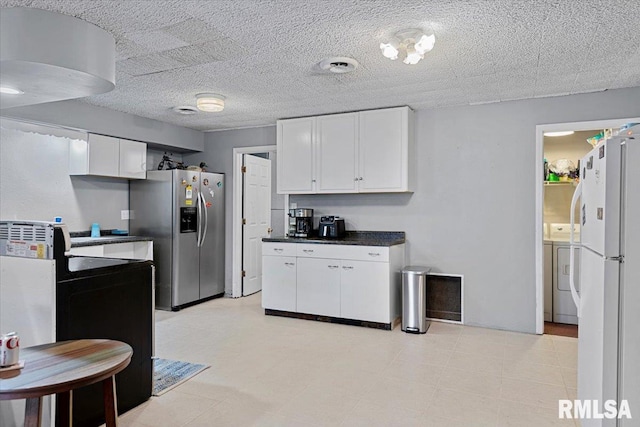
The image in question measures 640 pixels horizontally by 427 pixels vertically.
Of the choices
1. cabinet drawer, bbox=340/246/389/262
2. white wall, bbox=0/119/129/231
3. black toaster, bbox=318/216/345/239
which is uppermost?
white wall, bbox=0/119/129/231

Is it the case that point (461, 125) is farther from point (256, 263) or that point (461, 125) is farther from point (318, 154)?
point (256, 263)

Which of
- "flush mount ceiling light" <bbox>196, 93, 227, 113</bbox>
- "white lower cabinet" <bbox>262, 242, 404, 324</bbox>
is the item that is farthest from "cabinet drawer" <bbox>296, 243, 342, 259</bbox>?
"flush mount ceiling light" <bbox>196, 93, 227, 113</bbox>

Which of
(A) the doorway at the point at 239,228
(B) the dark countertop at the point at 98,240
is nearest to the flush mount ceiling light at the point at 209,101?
(A) the doorway at the point at 239,228

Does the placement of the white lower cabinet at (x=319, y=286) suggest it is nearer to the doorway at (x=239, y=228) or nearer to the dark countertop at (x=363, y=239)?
the dark countertop at (x=363, y=239)

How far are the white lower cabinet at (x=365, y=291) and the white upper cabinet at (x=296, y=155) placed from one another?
3.51 feet

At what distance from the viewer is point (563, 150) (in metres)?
5.03

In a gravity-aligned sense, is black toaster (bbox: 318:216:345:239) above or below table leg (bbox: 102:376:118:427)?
above

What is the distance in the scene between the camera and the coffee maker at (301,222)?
4887 millimetres

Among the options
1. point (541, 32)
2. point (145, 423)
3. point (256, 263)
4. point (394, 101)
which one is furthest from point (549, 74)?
point (256, 263)

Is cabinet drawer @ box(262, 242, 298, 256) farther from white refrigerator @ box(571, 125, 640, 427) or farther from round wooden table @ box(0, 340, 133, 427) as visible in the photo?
white refrigerator @ box(571, 125, 640, 427)

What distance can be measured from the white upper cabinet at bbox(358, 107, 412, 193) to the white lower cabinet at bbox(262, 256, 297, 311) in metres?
1.17

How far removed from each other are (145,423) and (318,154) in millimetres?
3133

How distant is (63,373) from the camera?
5.09 feet

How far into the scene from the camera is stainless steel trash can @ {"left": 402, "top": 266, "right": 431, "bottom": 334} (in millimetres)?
4023
